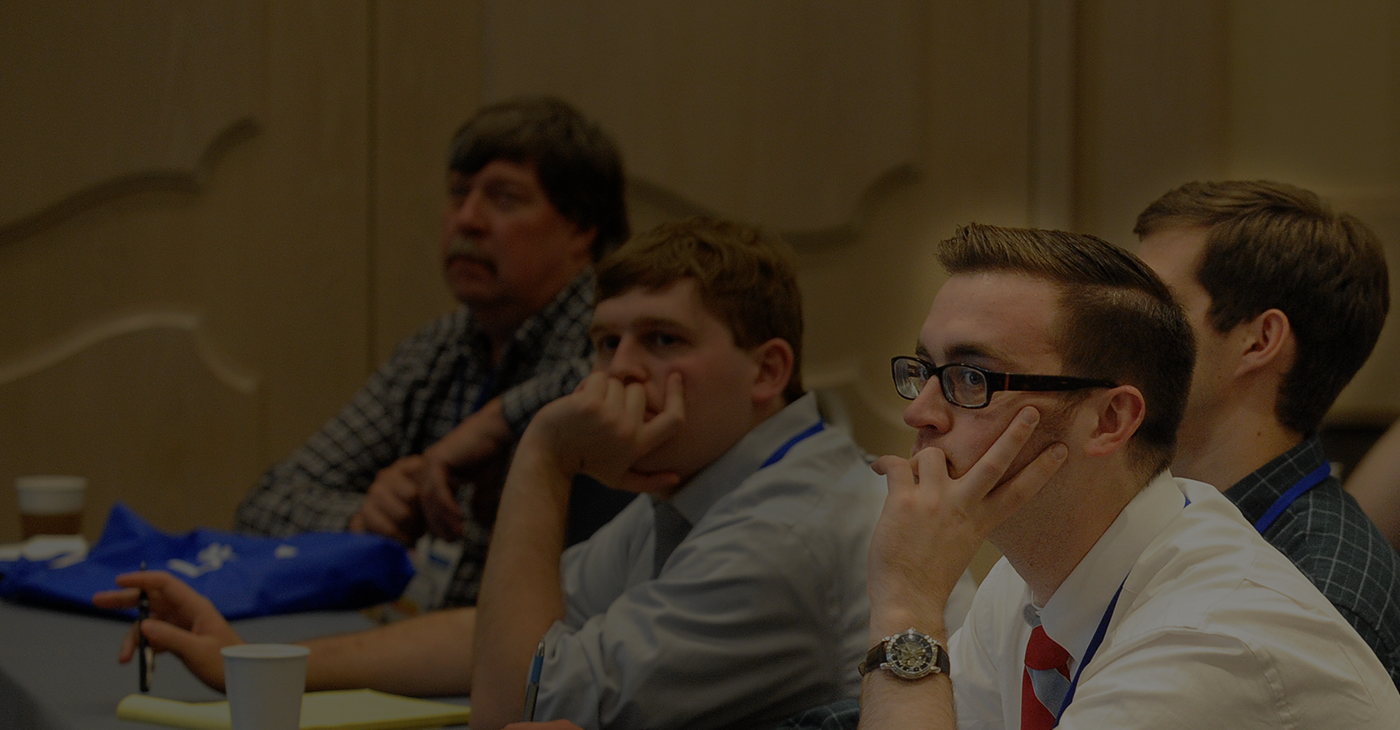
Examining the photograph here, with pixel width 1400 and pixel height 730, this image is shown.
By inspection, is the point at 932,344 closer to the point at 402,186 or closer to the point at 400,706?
the point at 400,706

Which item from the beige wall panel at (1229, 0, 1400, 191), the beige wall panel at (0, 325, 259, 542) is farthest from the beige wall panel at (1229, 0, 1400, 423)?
the beige wall panel at (0, 325, 259, 542)

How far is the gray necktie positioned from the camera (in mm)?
1607

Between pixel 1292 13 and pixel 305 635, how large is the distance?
232cm

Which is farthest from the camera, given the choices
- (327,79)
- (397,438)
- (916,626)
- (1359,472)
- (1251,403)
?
(327,79)

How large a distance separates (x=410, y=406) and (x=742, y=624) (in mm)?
1391

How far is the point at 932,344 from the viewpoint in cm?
104

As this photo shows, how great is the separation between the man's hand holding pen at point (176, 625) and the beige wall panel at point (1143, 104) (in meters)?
1.98

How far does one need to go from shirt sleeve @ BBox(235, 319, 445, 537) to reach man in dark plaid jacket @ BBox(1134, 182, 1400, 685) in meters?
1.56

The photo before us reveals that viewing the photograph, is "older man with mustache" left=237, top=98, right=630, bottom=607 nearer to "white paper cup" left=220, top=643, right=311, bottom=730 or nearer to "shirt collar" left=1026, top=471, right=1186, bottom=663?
"white paper cup" left=220, top=643, right=311, bottom=730

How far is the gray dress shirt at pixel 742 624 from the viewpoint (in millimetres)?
1349

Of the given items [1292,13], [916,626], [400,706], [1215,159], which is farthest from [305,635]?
[1292,13]

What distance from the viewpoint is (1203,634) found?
0.87m

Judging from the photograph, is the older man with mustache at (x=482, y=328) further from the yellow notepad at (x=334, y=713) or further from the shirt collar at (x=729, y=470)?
the yellow notepad at (x=334, y=713)

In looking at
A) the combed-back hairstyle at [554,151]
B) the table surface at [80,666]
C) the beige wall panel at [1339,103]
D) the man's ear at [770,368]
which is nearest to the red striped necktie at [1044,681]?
the man's ear at [770,368]
